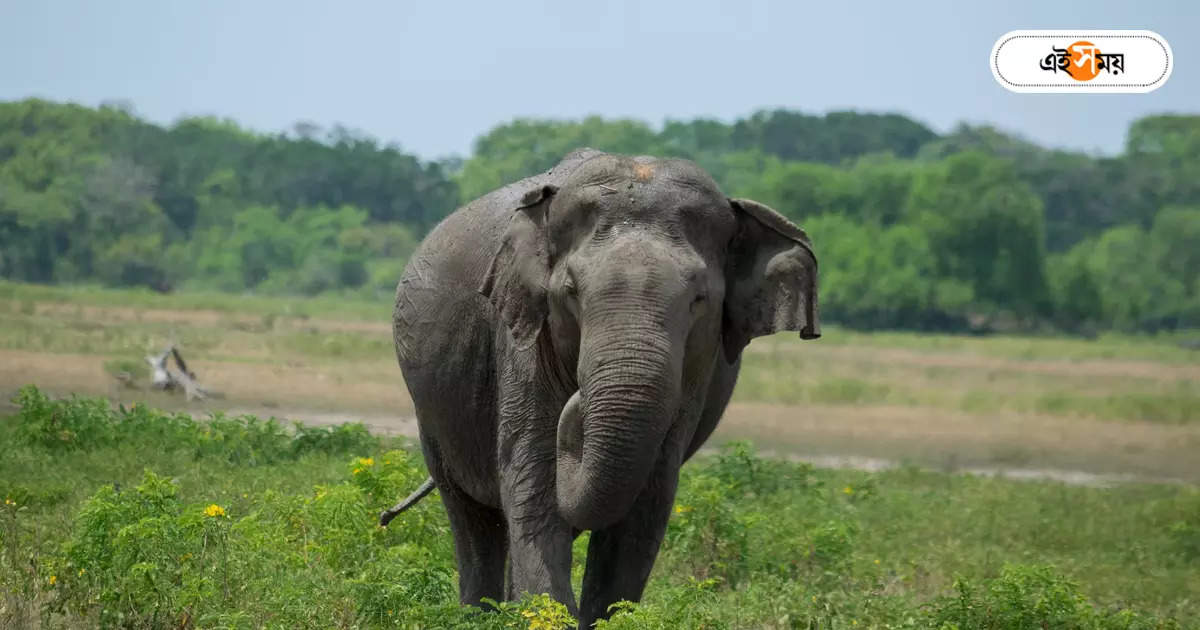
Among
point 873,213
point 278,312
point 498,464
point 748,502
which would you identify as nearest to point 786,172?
point 873,213

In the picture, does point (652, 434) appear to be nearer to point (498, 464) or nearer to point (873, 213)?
point (498, 464)

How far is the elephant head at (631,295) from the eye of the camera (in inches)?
273

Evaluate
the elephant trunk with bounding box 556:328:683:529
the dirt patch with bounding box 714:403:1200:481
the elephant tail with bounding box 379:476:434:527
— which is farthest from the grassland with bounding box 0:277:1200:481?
the elephant trunk with bounding box 556:328:683:529

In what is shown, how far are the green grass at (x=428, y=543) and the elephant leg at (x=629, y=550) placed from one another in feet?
0.74

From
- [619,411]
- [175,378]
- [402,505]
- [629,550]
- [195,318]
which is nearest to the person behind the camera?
[619,411]

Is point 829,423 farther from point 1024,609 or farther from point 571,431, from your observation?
point 571,431

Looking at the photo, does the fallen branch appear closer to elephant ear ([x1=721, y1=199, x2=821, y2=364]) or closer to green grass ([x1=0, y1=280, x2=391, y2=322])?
green grass ([x1=0, y1=280, x2=391, y2=322])

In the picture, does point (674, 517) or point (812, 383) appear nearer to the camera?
point (674, 517)

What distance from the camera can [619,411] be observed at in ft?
22.6

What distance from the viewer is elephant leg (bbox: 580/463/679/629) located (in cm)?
779

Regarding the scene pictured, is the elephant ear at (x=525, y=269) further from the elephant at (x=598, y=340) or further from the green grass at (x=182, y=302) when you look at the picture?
the green grass at (x=182, y=302)

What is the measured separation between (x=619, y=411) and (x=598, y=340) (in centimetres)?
29

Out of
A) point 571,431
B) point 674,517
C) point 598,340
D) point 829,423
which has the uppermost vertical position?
point 598,340

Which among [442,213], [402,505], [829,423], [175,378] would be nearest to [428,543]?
[402,505]
